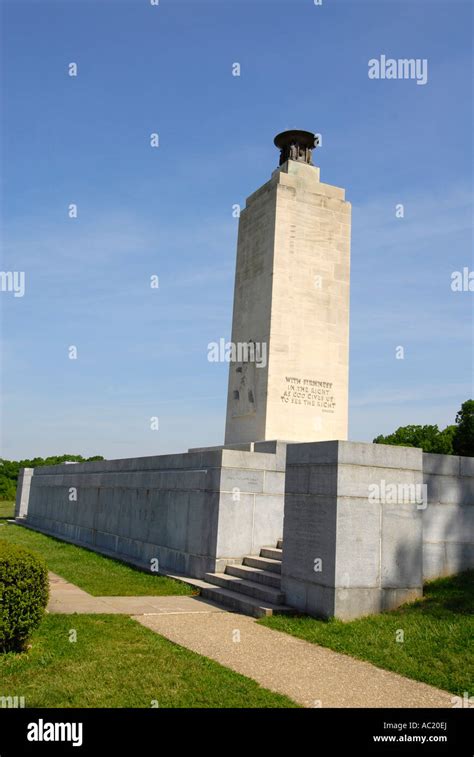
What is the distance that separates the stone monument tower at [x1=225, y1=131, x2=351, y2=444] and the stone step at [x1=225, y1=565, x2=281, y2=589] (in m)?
4.65

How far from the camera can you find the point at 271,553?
1257 centimetres

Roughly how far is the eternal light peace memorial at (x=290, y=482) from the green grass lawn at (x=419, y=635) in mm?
382

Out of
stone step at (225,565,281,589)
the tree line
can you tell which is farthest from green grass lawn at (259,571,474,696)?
the tree line

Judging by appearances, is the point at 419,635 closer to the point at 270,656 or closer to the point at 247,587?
the point at 270,656

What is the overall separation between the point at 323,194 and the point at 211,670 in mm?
14754

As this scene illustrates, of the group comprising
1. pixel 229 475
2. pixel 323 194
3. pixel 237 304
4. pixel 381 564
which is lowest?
pixel 381 564

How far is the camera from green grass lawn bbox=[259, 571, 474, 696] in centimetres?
677

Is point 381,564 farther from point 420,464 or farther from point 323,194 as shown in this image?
point 323,194

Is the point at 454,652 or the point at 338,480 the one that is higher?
the point at 338,480

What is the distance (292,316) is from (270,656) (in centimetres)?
1101

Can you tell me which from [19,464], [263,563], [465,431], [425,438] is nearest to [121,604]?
[263,563]

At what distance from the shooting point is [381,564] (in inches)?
367
